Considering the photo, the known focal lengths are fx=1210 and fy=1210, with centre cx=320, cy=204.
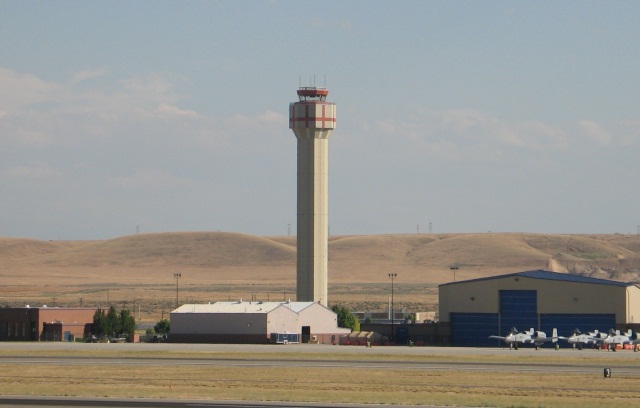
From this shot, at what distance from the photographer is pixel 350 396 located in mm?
64125

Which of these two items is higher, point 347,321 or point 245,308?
point 245,308

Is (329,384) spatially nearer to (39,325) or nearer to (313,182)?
(313,182)

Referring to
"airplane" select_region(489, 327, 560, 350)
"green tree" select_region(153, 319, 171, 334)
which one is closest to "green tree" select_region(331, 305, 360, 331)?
"green tree" select_region(153, 319, 171, 334)

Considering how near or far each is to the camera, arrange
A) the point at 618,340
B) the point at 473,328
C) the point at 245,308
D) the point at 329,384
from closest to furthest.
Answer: the point at 329,384, the point at 618,340, the point at 473,328, the point at 245,308

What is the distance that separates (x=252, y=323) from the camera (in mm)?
132250

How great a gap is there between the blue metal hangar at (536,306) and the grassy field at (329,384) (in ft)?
125

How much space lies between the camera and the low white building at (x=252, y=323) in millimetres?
131750

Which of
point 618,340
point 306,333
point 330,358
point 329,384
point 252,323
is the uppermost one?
point 252,323

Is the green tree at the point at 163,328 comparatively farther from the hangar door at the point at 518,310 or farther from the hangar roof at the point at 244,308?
the hangar door at the point at 518,310

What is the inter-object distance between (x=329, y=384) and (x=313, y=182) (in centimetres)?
6903

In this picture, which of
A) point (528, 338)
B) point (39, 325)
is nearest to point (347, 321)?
point (528, 338)

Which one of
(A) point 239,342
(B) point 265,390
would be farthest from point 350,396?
(A) point 239,342

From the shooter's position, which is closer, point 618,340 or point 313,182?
point 618,340

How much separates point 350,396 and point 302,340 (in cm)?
7039
